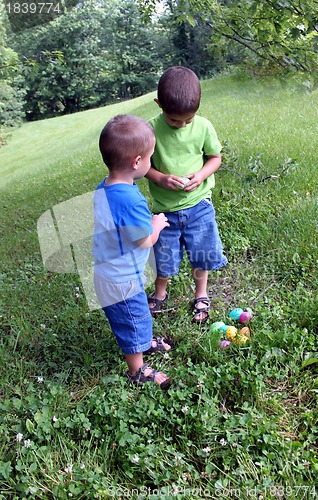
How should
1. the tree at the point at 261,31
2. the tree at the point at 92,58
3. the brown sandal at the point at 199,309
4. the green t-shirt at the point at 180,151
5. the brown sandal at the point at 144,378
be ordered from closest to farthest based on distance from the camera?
1. the brown sandal at the point at 144,378
2. the green t-shirt at the point at 180,151
3. the brown sandal at the point at 199,309
4. the tree at the point at 261,31
5. the tree at the point at 92,58

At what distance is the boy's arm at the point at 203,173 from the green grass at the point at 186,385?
857mm

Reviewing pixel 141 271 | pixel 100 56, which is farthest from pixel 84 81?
pixel 141 271

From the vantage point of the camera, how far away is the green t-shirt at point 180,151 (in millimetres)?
2582

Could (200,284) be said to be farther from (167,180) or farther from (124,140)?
(124,140)

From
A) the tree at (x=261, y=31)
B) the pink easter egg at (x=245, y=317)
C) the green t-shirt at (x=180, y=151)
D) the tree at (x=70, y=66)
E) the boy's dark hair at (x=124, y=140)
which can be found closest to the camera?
the boy's dark hair at (x=124, y=140)

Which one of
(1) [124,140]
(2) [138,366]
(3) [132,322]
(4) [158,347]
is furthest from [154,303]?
(1) [124,140]

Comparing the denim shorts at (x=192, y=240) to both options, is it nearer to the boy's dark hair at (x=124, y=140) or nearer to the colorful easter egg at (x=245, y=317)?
the colorful easter egg at (x=245, y=317)

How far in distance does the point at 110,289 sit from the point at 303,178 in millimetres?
2965

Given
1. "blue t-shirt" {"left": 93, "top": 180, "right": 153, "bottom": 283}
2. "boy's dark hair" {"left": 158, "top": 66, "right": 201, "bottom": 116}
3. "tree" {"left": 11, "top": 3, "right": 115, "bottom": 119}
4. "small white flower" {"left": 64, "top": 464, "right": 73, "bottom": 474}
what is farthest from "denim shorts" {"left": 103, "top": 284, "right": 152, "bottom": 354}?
"tree" {"left": 11, "top": 3, "right": 115, "bottom": 119}

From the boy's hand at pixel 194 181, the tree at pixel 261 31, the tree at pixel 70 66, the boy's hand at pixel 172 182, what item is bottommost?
the tree at pixel 70 66

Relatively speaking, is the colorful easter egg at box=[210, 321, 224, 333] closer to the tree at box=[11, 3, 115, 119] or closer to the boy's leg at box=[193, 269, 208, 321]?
the boy's leg at box=[193, 269, 208, 321]

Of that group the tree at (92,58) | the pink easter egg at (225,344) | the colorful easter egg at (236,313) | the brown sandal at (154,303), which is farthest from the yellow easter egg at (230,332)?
the tree at (92,58)

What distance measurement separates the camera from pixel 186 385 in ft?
7.51

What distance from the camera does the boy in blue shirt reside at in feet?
6.64
